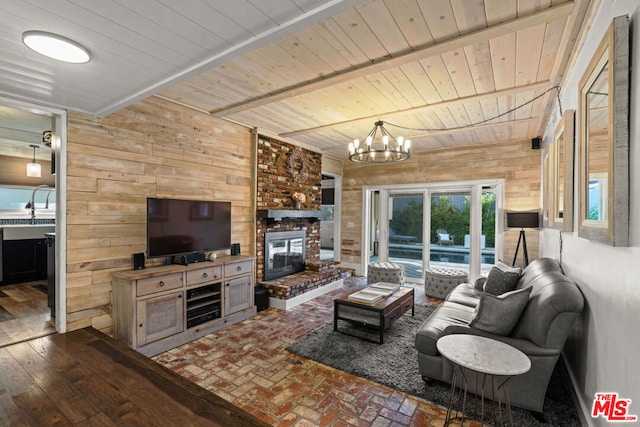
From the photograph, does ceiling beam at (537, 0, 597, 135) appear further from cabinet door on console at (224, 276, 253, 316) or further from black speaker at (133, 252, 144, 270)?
black speaker at (133, 252, 144, 270)

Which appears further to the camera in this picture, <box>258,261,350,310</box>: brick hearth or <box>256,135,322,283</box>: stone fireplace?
<box>256,135,322,283</box>: stone fireplace

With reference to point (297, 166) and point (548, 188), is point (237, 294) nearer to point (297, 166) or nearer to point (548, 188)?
point (297, 166)

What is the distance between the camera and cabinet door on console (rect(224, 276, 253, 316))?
372 cm

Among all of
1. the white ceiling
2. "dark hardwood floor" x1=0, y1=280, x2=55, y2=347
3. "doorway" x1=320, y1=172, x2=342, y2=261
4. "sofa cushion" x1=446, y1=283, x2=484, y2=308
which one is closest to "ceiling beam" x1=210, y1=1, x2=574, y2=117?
the white ceiling

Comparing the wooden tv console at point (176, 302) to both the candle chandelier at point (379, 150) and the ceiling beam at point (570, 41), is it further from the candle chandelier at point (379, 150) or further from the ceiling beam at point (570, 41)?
the ceiling beam at point (570, 41)

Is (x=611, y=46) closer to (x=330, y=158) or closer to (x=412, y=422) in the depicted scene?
(x=412, y=422)

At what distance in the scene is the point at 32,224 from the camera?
530 cm

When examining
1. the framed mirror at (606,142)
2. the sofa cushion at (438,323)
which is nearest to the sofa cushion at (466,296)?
the sofa cushion at (438,323)

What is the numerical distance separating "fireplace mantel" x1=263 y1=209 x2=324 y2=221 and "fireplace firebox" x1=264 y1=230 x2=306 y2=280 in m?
0.34

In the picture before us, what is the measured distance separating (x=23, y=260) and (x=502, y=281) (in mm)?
7148

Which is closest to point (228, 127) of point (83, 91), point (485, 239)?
point (83, 91)

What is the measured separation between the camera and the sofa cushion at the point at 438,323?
241 cm

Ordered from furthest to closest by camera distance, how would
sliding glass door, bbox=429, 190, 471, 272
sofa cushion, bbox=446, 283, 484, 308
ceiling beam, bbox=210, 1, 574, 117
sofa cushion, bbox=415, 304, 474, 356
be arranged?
1. sliding glass door, bbox=429, 190, 471, 272
2. sofa cushion, bbox=446, 283, 484, 308
3. sofa cushion, bbox=415, 304, 474, 356
4. ceiling beam, bbox=210, 1, 574, 117

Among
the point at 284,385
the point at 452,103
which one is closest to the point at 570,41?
the point at 452,103
